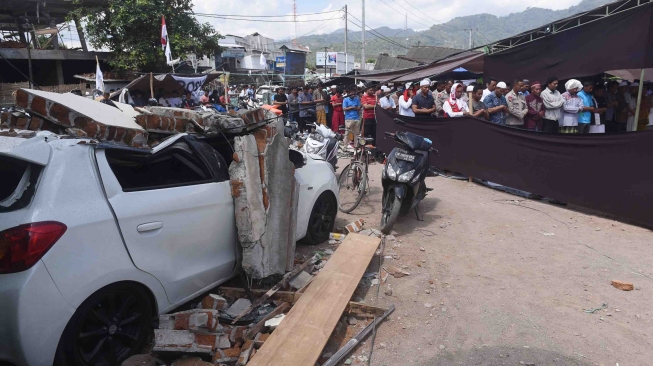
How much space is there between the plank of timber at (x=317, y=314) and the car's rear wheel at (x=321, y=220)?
1.93 feet

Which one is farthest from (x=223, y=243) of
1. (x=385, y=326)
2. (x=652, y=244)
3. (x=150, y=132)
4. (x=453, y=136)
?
(x=453, y=136)

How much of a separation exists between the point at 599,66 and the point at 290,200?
6.47 m

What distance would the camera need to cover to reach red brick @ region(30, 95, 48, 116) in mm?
3531

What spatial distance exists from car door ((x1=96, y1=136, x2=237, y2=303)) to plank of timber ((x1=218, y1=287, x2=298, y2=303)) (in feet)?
0.46

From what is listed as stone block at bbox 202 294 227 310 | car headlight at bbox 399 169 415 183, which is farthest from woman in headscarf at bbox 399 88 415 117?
stone block at bbox 202 294 227 310

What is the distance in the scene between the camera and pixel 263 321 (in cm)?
370

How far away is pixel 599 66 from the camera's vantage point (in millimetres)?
7844

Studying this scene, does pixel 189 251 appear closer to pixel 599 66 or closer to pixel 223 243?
pixel 223 243

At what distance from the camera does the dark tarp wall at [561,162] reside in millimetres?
6051

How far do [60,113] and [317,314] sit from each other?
264cm

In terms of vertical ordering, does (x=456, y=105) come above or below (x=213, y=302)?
above

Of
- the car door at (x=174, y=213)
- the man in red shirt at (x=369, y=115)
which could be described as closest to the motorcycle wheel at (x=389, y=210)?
the car door at (x=174, y=213)

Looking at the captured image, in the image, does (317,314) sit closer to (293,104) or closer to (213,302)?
(213,302)

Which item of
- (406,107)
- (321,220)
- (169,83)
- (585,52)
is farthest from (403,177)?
(169,83)
